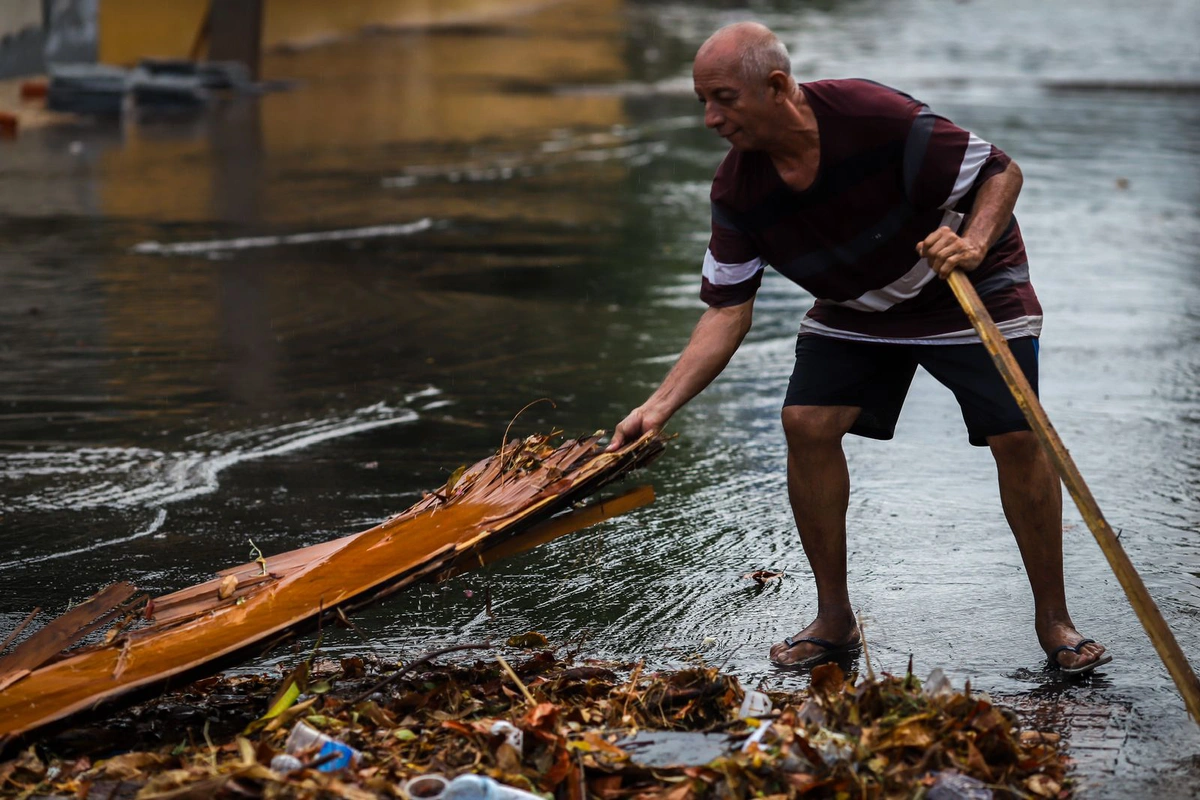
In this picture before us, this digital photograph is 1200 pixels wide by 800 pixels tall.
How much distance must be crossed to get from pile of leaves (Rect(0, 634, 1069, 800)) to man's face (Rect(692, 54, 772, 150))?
1353 mm

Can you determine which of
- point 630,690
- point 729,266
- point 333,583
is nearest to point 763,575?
point 729,266

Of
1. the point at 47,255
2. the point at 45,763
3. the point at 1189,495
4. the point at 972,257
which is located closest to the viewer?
the point at 45,763

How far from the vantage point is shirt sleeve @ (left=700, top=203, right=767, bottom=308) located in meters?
4.06

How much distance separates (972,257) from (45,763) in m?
2.48

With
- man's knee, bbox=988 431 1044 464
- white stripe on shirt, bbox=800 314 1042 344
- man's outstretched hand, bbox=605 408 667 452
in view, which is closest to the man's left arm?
white stripe on shirt, bbox=800 314 1042 344

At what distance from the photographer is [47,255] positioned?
9820mm

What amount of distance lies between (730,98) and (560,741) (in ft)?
5.29

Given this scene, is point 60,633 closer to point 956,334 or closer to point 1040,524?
point 956,334

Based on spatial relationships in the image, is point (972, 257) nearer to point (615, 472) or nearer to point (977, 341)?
point (977, 341)

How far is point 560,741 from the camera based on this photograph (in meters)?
3.25

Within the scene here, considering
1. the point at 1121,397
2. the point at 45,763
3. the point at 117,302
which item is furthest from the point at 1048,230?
the point at 45,763

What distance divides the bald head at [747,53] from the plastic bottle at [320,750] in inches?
72.0

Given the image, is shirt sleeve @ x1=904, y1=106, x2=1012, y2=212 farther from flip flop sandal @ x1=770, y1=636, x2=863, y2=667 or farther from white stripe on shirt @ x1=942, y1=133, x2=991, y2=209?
flip flop sandal @ x1=770, y1=636, x2=863, y2=667

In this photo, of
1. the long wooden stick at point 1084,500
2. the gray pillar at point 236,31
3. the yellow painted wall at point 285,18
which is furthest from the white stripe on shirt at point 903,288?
the yellow painted wall at point 285,18
